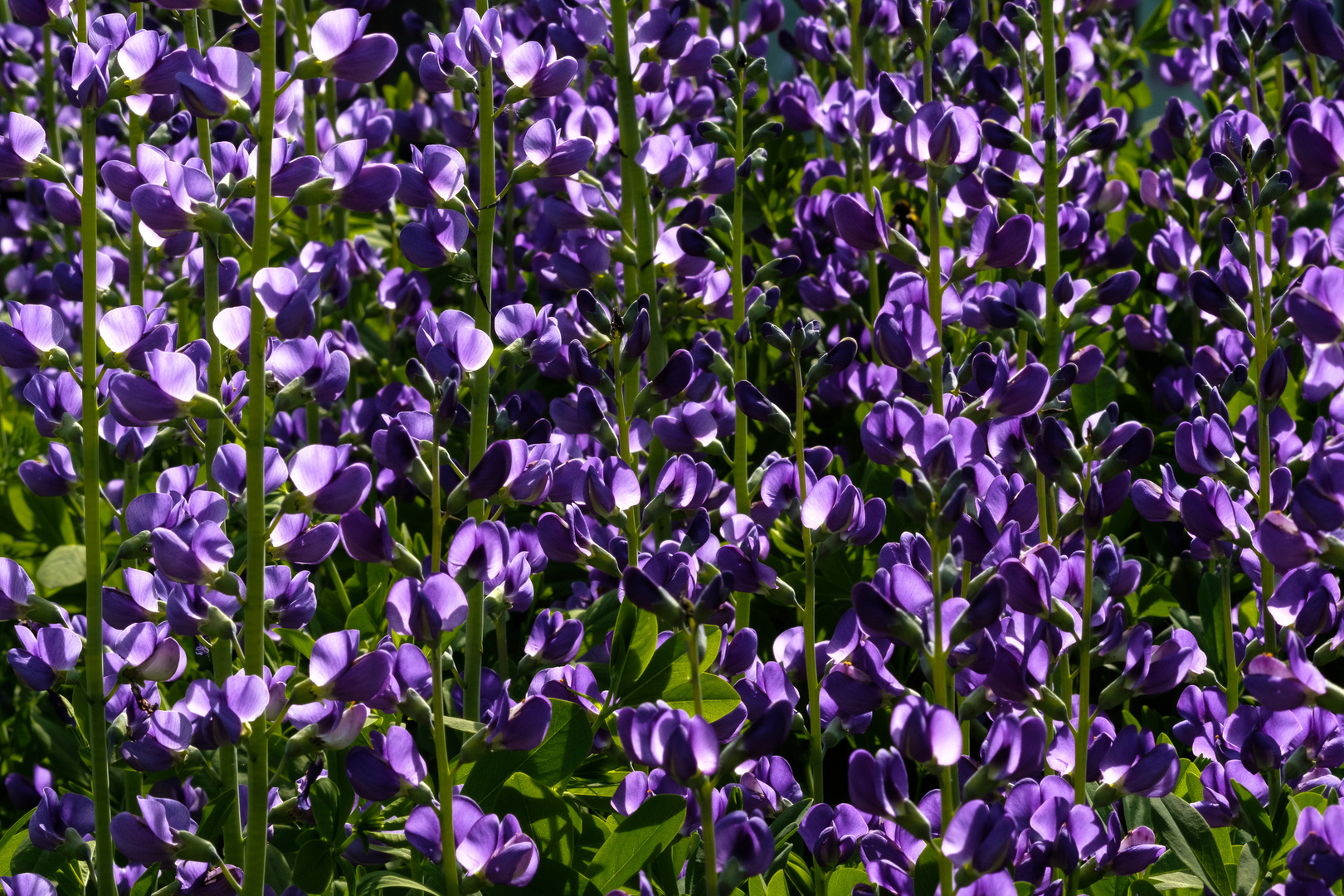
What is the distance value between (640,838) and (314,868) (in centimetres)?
38

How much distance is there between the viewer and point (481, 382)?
1.57m

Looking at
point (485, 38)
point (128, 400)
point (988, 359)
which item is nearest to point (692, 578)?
point (988, 359)

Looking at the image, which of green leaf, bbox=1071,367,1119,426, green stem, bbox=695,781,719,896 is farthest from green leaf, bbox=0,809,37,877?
green leaf, bbox=1071,367,1119,426

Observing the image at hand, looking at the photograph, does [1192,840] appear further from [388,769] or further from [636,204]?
[636,204]

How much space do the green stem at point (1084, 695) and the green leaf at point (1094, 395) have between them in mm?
1098

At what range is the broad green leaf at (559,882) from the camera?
1368 millimetres

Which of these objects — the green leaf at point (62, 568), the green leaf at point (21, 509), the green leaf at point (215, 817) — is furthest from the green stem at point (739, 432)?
the green leaf at point (21, 509)

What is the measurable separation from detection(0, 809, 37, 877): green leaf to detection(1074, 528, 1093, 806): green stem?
1177mm

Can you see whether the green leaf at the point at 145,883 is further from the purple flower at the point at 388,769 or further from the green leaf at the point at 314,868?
the purple flower at the point at 388,769

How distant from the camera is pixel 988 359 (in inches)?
61.6

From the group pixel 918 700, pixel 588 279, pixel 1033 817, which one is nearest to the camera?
pixel 918 700

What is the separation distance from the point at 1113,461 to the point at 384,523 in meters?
0.78

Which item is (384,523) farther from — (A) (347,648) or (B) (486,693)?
(B) (486,693)

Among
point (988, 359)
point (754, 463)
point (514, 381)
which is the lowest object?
point (754, 463)
